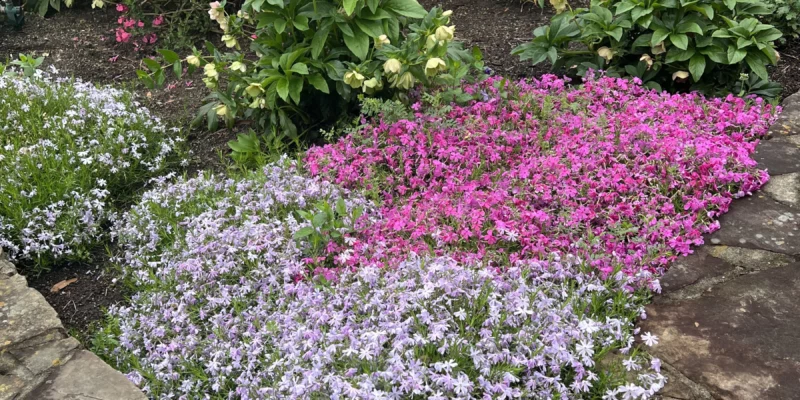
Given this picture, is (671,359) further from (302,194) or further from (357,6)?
(357,6)

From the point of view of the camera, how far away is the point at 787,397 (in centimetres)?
258

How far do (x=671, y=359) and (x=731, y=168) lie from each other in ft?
5.06

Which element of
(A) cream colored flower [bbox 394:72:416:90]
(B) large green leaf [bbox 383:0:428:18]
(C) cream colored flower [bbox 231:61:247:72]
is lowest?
(A) cream colored flower [bbox 394:72:416:90]

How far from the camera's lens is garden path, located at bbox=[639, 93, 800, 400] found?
2.69m

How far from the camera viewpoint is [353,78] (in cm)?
426

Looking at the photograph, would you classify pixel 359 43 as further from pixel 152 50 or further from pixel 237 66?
pixel 152 50

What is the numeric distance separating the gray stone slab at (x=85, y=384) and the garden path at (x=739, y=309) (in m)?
2.12

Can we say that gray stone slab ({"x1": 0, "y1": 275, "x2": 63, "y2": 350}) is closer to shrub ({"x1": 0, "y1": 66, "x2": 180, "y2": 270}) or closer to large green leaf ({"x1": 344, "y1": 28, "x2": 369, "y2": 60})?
shrub ({"x1": 0, "y1": 66, "x2": 180, "y2": 270})

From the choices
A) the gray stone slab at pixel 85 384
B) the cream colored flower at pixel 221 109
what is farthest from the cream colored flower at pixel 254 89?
the gray stone slab at pixel 85 384

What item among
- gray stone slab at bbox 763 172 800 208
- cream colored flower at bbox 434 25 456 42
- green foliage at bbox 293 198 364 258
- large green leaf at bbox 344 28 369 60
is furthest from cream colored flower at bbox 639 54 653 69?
green foliage at bbox 293 198 364 258

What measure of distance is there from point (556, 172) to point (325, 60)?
1721 mm

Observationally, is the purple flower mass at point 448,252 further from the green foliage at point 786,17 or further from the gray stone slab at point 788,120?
the green foliage at point 786,17

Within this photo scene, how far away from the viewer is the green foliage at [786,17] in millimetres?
5492

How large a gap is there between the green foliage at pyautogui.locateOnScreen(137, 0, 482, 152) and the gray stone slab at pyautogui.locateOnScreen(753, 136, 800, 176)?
192 cm
